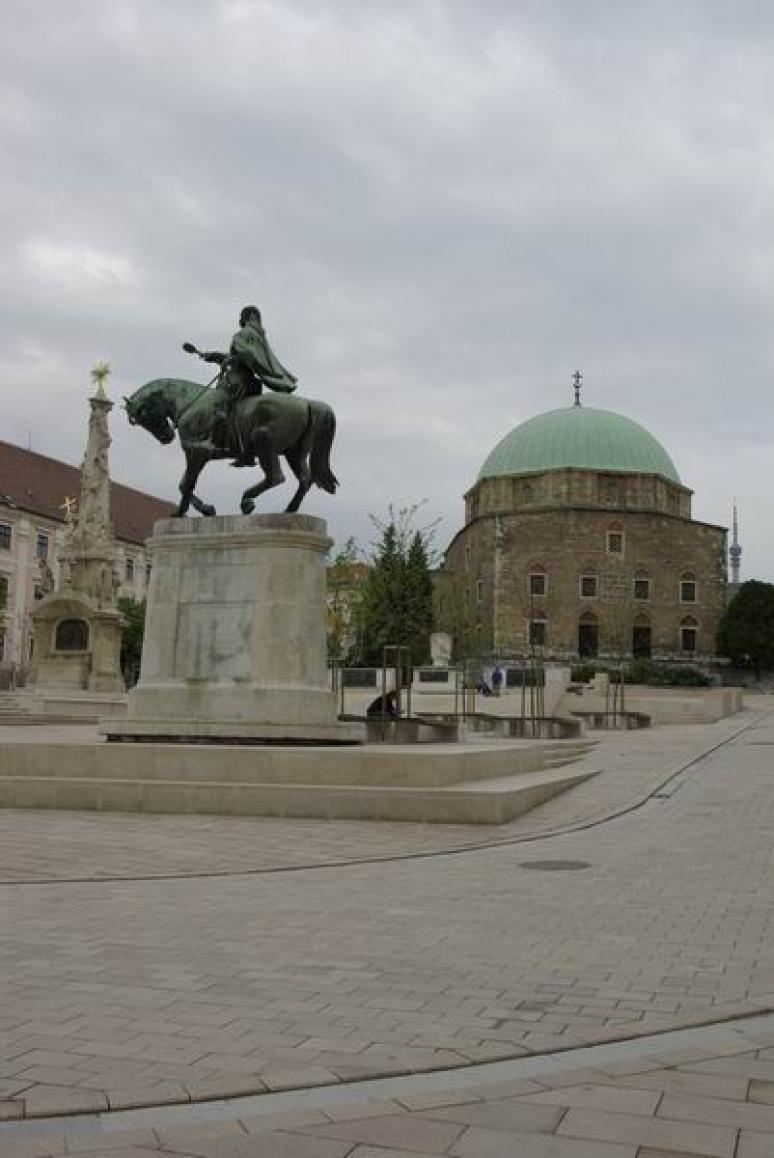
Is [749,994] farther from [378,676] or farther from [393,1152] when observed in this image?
[378,676]

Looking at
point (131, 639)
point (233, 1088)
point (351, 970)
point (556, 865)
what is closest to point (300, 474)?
point (556, 865)

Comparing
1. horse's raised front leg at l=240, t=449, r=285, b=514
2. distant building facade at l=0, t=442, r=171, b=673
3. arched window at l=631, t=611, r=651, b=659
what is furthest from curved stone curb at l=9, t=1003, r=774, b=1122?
arched window at l=631, t=611, r=651, b=659

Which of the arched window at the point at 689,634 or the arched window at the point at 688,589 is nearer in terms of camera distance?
the arched window at the point at 689,634

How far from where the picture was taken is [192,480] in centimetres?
1814

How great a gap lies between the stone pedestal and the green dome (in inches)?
3468

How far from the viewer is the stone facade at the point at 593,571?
324 ft

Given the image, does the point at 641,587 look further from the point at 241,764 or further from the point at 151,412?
the point at 241,764

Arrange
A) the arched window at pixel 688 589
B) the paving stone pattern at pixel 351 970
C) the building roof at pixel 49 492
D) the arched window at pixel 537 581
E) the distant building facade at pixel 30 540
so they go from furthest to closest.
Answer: the arched window at pixel 688 589, the arched window at pixel 537 581, the building roof at pixel 49 492, the distant building facade at pixel 30 540, the paving stone pattern at pixel 351 970

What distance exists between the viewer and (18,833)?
13.2 m

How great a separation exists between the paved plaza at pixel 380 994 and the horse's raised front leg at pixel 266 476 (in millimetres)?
6111

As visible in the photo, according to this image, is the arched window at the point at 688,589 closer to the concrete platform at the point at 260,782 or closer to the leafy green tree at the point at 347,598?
the leafy green tree at the point at 347,598

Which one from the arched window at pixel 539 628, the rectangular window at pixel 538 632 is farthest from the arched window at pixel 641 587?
the rectangular window at pixel 538 632

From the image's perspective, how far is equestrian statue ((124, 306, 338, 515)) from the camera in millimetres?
17641

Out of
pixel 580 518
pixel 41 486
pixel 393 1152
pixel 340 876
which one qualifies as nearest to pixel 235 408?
pixel 340 876
